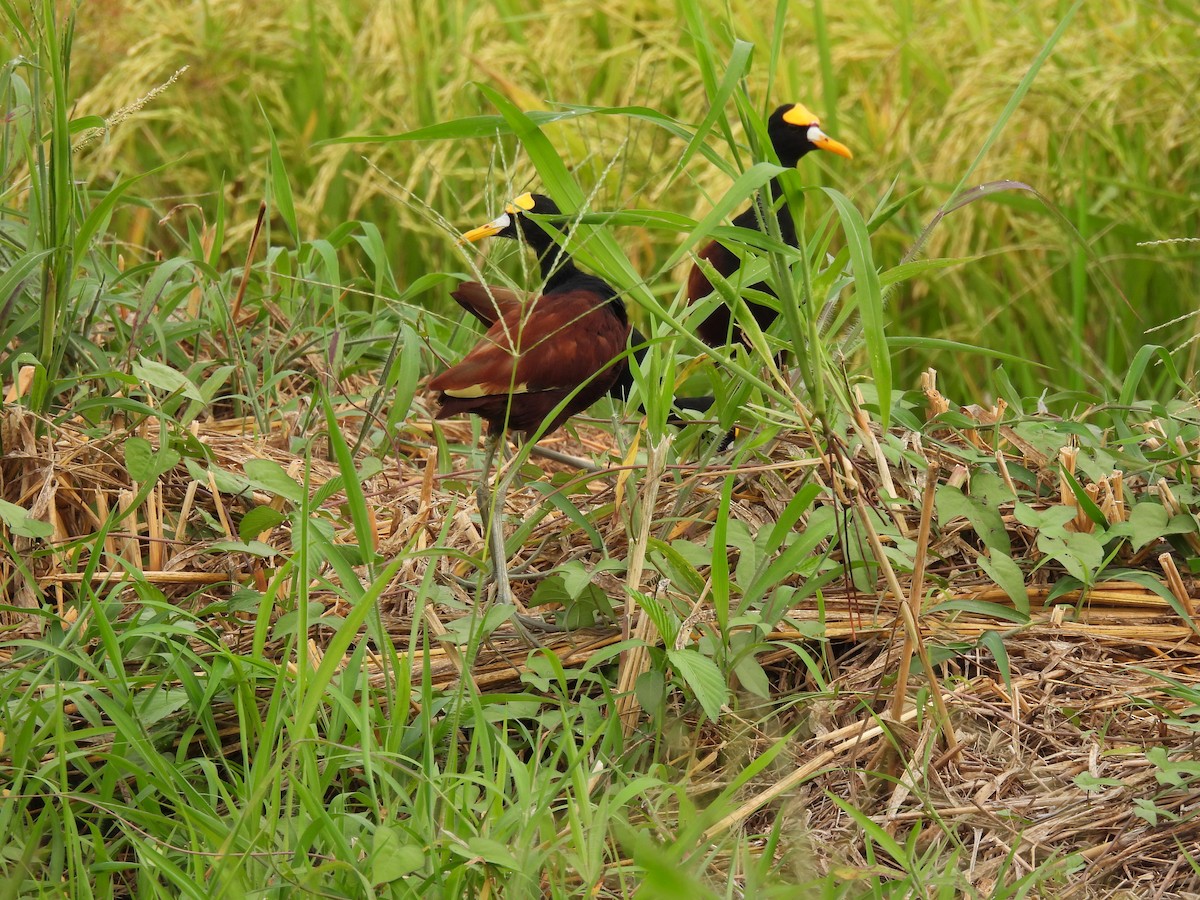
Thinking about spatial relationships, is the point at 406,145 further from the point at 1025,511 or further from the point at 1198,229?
the point at 1025,511

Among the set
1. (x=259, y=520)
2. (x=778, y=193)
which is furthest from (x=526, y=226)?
(x=259, y=520)

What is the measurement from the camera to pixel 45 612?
5.62 ft

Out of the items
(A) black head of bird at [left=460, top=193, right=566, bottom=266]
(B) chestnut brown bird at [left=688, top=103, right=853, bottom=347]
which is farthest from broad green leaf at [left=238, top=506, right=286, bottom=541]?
(B) chestnut brown bird at [left=688, top=103, right=853, bottom=347]

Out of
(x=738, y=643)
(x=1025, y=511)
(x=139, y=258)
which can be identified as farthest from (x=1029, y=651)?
(x=139, y=258)

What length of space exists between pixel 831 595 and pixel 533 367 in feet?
1.91

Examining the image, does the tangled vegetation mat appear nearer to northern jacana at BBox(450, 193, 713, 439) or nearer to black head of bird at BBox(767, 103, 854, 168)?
northern jacana at BBox(450, 193, 713, 439)

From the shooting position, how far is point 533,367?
6.90ft

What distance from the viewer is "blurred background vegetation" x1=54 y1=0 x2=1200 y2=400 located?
4.01m

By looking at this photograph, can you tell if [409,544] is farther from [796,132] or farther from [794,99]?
[794,99]

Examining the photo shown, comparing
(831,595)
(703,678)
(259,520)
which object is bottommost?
(831,595)

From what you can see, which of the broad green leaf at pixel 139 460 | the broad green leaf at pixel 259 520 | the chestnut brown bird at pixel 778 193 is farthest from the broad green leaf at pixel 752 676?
the chestnut brown bird at pixel 778 193

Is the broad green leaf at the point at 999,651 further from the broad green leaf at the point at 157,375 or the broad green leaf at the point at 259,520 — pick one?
the broad green leaf at the point at 157,375

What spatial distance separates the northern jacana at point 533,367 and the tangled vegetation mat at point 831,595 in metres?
0.10

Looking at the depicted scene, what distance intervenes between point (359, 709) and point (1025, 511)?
3.16 ft
